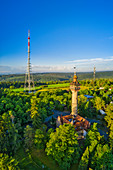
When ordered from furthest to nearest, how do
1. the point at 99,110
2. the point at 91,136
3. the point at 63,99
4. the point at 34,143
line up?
the point at 63,99 → the point at 99,110 → the point at 34,143 → the point at 91,136

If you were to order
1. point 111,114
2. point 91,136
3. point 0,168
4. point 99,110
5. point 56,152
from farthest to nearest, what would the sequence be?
point 99,110 < point 111,114 < point 91,136 < point 56,152 < point 0,168

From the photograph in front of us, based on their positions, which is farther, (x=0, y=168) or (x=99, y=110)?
(x=99, y=110)

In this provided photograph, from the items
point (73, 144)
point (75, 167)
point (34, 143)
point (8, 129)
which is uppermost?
point (8, 129)

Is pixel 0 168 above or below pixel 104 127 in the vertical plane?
above

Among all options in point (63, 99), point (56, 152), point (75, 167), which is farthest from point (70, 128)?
point (63, 99)

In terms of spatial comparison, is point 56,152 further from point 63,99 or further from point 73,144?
point 63,99

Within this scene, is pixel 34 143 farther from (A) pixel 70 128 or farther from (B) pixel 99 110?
(B) pixel 99 110

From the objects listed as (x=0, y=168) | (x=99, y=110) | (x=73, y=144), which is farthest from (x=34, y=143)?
(x=99, y=110)

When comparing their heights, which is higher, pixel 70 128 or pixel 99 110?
pixel 70 128

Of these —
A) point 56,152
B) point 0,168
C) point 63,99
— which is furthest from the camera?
point 63,99
